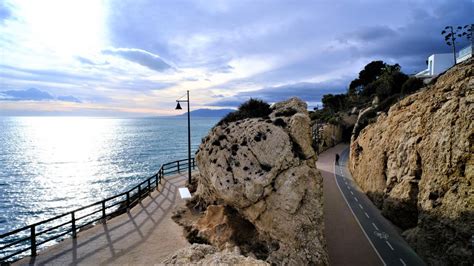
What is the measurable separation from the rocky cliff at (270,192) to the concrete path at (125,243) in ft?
4.68

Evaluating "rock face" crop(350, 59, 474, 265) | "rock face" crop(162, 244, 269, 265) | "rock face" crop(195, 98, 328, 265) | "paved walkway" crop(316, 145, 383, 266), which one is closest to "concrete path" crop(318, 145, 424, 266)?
"paved walkway" crop(316, 145, 383, 266)

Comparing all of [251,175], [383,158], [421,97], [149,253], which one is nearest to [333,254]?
[251,175]

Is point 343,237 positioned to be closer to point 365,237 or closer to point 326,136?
point 365,237

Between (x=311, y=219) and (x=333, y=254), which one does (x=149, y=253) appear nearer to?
(x=311, y=219)

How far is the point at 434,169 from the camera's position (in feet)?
41.1

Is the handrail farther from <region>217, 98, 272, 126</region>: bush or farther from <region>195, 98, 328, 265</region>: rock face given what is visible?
<region>217, 98, 272, 126</region>: bush

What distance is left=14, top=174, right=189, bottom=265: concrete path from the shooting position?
9281 millimetres

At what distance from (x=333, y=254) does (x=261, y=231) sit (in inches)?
175

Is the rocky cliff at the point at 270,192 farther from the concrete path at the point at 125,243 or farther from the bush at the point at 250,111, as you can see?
the bush at the point at 250,111

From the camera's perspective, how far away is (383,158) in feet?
62.5

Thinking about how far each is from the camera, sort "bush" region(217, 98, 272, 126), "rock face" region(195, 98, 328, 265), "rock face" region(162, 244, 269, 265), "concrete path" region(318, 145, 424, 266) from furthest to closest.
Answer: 1. "bush" region(217, 98, 272, 126)
2. "concrete path" region(318, 145, 424, 266)
3. "rock face" region(195, 98, 328, 265)
4. "rock face" region(162, 244, 269, 265)

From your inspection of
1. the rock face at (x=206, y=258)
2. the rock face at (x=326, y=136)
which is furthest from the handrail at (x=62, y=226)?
the rock face at (x=326, y=136)

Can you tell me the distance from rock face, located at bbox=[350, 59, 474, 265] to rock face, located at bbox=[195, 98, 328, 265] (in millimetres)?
Result: 5561

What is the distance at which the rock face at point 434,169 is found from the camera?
1073cm
